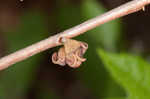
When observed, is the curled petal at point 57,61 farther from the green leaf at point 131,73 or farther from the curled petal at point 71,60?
the green leaf at point 131,73

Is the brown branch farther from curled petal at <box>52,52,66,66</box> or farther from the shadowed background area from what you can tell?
the shadowed background area

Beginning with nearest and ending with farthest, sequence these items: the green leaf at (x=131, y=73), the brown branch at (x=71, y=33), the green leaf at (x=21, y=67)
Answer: the brown branch at (x=71, y=33), the green leaf at (x=131, y=73), the green leaf at (x=21, y=67)

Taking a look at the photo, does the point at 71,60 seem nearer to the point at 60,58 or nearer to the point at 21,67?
the point at 60,58

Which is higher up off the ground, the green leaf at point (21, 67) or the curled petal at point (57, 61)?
the green leaf at point (21, 67)

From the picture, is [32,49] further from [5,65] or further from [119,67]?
[119,67]

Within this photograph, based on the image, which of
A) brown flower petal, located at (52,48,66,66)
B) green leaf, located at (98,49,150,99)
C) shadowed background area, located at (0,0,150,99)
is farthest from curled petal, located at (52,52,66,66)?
shadowed background area, located at (0,0,150,99)

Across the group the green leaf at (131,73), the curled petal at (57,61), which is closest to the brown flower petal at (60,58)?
the curled petal at (57,61)
